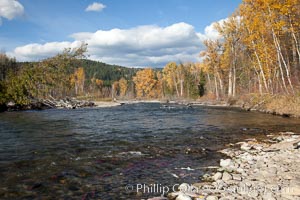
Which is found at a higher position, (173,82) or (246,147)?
(173,82)

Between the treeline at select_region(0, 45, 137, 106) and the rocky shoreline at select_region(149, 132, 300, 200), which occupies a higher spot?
the treeline at select_region(0, 45, 137, 106)

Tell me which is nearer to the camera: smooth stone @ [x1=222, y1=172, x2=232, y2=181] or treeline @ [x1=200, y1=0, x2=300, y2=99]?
smooth stone @ [x1=222, y1=172, x2=232, y2=181]

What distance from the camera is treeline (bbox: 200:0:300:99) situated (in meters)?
24.8

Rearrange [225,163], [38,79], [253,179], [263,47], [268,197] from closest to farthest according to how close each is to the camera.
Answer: [268,197], [253,179], [225,163], [263,47], [38,79]

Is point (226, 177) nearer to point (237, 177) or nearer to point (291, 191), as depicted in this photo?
point (237, 177)

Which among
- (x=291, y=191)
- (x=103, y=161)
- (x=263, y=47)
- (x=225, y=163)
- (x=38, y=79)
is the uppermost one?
(x=263, y=47)

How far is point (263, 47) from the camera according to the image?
3034 centimetres

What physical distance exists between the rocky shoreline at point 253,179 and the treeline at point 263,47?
16637 mm

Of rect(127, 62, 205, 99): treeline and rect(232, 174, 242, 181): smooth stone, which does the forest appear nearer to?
rect(127, 62, 205, 99): treeline

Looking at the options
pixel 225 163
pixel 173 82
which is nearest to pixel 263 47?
pixel 225 163

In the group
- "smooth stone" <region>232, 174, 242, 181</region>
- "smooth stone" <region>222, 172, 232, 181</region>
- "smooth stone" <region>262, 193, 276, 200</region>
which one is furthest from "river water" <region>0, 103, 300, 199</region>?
"smooth stone" <region>262, 193, 276, 200</region>

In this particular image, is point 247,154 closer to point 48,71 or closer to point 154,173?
point 154,173

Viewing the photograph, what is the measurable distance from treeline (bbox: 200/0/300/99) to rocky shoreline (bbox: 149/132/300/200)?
16.6m

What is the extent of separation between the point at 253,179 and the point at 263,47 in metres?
26.1
